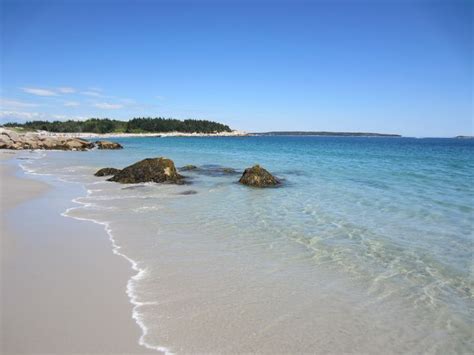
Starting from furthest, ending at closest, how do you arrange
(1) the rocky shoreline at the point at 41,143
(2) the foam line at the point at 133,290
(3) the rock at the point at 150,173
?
(1) the rocky shoreline at the point at 41,143 < (3) the rock at the point at 150,173 < (2) the foam line at the point at 133,290

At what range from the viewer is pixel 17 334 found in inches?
186

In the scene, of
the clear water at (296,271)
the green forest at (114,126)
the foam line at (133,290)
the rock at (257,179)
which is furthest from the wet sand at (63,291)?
the green forest at (114,126)

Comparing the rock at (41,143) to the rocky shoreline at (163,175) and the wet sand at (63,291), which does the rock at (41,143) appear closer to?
the rocky shoreline at (163,175)

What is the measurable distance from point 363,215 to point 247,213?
3.97m

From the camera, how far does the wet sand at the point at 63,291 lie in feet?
15.1

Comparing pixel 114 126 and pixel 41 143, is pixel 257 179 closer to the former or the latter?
pixel 41 143

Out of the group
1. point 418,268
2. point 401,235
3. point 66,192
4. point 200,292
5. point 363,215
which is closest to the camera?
point 200,292

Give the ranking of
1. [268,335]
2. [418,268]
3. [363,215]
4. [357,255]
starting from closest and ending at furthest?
[268,335]
[418,268]
[357,255]
[363,215]

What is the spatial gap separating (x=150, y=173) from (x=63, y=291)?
47.7 feet

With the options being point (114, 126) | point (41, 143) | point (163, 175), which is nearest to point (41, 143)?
point (41, 143)

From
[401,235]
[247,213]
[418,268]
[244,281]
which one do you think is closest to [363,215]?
[401,235]

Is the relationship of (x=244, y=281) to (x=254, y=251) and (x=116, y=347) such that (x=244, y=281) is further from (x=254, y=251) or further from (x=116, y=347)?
(x=116, y=347)

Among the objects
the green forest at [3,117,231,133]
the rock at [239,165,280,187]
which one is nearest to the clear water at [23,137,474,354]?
the rock at [239,165,280,187]

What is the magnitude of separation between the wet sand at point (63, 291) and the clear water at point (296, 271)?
1.17 ft
